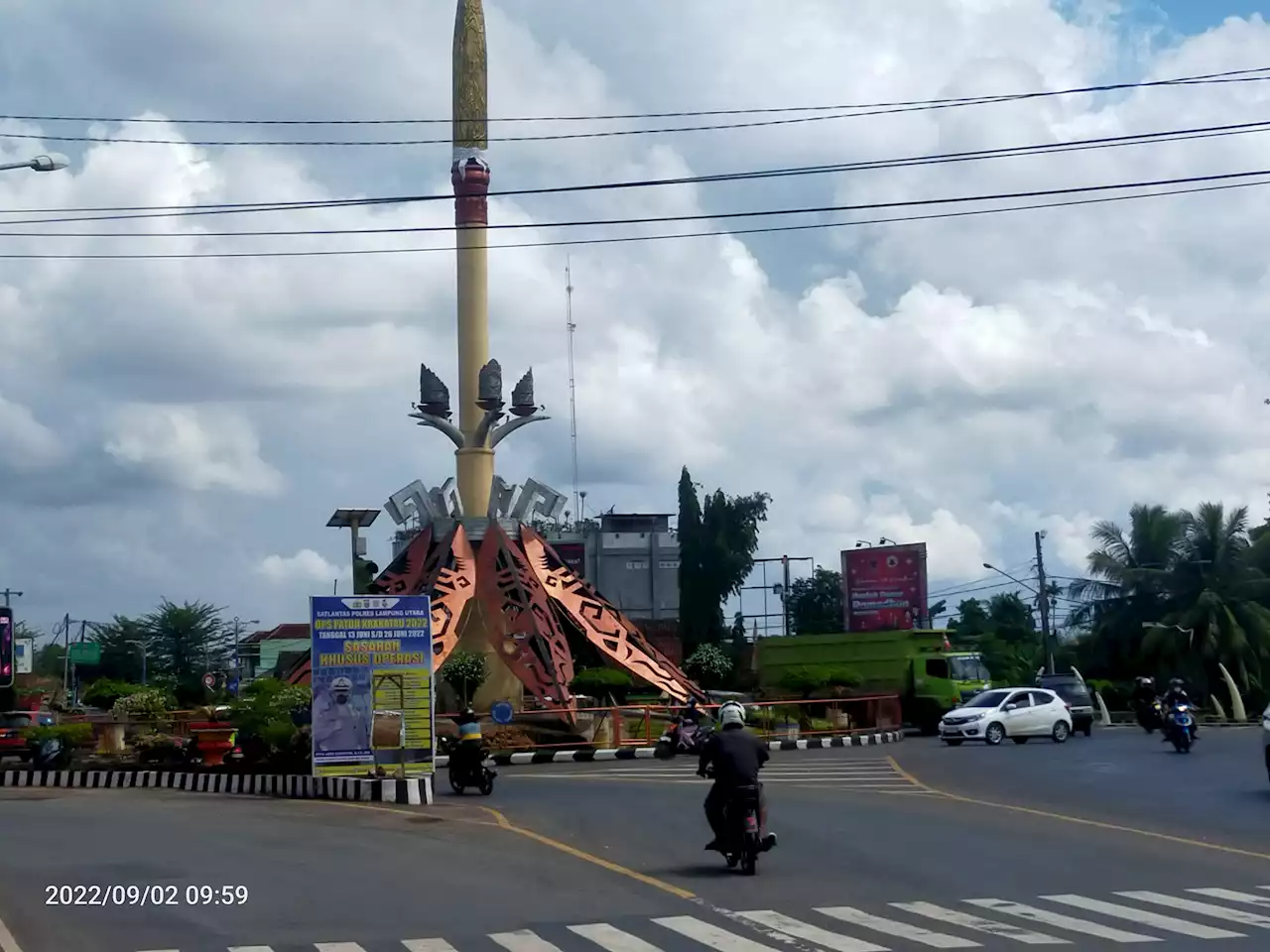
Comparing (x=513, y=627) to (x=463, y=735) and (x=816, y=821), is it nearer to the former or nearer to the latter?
(x=463, y=735)

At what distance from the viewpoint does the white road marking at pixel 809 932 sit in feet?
30.8

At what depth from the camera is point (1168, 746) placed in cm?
3122

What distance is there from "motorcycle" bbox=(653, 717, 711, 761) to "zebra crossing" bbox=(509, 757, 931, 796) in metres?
0.24

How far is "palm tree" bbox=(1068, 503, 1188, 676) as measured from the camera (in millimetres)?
55438

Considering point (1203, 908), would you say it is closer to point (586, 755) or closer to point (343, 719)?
point (343, 719)

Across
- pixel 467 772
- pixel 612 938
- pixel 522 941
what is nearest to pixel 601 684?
pixel 467 772

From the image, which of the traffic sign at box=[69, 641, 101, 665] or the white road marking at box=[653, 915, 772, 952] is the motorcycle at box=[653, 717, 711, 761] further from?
the traffic sign at box=[69, 641, 101, 665]

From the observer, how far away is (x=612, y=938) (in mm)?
9742

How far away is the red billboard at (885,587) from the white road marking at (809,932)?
2021 inches

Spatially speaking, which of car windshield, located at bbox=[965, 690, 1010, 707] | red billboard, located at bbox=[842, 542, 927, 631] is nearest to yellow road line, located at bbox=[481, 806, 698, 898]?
car windshield, located at bbox=[965, 690, 1010, 707]

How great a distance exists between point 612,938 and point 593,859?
4166 millimetres

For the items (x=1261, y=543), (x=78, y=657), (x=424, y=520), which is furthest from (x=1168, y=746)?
(x=78, y=657)

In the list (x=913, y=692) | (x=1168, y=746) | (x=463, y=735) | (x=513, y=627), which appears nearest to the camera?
(x=463, y=735)

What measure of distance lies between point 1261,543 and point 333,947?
53.8 metres
